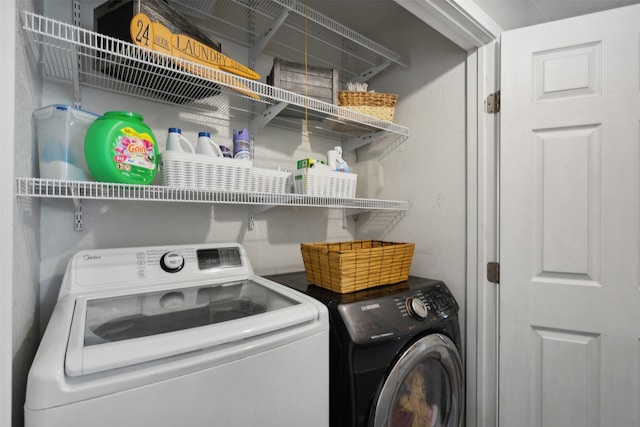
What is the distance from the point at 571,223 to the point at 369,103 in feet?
3.65

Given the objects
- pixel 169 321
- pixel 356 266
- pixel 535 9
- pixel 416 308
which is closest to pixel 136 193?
pixel 169 321

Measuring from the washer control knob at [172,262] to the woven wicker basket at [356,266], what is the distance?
559 millimetres

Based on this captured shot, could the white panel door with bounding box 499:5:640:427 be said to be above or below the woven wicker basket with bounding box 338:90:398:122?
below

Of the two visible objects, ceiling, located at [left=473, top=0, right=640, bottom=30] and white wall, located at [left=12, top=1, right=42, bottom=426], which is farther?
ceiling, located at [left=473, top=0, right=640, bottom=30]

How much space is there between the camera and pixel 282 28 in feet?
6.13

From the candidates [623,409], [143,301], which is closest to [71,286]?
[143,301]

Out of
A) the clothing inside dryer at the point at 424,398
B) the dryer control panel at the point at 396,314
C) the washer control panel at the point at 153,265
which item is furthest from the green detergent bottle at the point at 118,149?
the clothing inside dryer at the point at 424,398

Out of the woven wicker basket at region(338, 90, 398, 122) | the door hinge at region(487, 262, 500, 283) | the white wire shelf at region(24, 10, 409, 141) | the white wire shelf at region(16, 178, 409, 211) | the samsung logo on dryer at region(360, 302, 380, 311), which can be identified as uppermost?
the woven wicker basket at region(338, 90, 398, 122)

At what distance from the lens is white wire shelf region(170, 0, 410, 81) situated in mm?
1502

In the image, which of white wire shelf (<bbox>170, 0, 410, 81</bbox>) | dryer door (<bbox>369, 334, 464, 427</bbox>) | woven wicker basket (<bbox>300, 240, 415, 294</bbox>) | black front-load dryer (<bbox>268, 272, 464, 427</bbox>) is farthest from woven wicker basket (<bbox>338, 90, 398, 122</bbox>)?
dryer door (<bbox>369, 334, 464, 427</bbox>)

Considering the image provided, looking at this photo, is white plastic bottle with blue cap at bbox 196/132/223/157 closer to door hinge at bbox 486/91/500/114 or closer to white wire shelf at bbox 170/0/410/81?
white wire shelf at bbox 170/0/410/81

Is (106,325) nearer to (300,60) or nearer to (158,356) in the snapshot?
(158,356)

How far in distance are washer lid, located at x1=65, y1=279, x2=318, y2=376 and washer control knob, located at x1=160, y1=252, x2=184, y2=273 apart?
0.34 feet

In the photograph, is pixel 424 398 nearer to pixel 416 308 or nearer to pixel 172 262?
pixel 416 308
